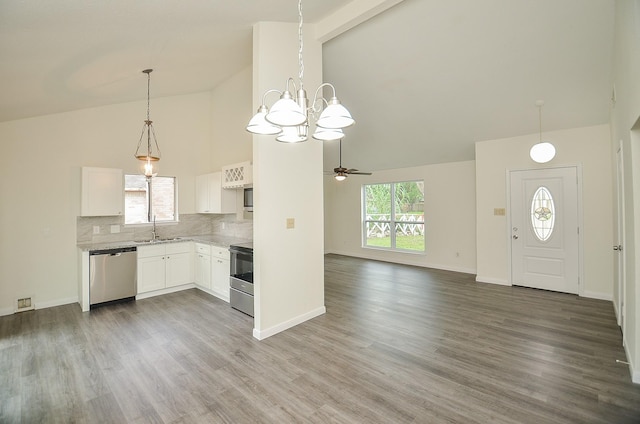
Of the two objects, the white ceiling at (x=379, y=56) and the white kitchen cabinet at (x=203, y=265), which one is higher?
the white ceiling at (x=379, y=56)

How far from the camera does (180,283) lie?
16.7 ft

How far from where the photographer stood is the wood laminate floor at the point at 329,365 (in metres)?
2.11

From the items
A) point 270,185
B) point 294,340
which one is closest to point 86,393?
point 294,340

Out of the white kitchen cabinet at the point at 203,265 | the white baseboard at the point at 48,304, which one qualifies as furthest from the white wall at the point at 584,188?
the white baseboard at the point at 48,304

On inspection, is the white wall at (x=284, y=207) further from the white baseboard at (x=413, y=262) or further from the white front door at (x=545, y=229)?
the white baseboard at (x=413, y=262)

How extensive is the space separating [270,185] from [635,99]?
3155mm

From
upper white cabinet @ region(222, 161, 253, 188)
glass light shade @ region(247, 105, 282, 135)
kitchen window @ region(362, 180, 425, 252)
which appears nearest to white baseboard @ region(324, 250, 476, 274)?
kitchen window @ region(362, 180, 425, 252)

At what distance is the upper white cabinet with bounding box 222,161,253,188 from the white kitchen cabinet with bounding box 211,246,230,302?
44.8 inches

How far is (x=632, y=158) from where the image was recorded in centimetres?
231

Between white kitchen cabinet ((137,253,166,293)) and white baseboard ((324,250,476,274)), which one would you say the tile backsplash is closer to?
white kitchen cabinet ((137,253,166,293))

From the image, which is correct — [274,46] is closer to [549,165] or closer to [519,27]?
[519,27]

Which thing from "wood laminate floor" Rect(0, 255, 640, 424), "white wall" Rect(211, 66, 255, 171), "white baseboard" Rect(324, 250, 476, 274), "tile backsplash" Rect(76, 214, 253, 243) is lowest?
"wood laminate floor" Rect(0, 255, 640, 424)

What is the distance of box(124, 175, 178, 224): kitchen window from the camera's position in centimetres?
528

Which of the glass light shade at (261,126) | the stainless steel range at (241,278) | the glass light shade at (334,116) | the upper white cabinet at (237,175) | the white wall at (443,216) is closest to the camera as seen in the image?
the glass light shade at (334,116)
